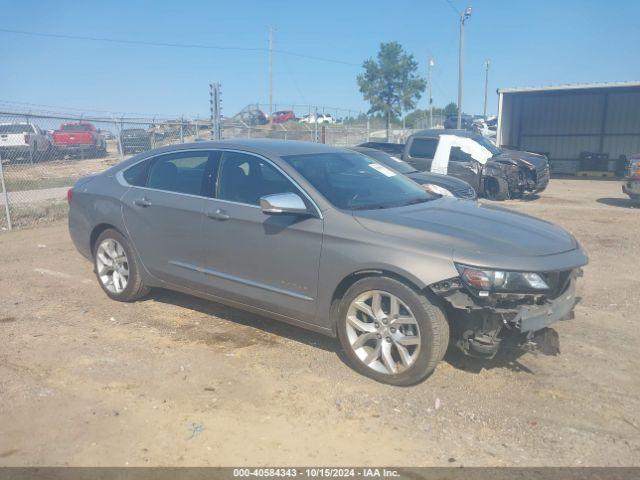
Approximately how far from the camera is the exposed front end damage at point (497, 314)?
11.8ft

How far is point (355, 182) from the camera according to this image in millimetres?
4719

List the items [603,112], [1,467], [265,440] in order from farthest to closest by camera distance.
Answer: [603,112], [265,440], [1,467]

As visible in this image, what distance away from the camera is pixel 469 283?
3582mm

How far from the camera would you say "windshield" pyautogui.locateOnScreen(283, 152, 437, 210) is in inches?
173

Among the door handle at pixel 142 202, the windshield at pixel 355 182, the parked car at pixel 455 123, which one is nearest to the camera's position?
the windshield at pixel 355 182

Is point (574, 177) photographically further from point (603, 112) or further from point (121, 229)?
point (121, 229)

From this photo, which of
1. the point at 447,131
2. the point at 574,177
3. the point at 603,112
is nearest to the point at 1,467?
the point at 447,131

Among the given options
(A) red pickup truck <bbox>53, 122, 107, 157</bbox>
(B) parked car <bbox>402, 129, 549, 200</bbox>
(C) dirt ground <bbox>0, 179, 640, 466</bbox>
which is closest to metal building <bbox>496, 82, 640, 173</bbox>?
(B) parked car <bbox>402, 129, 549, 200</bbox>

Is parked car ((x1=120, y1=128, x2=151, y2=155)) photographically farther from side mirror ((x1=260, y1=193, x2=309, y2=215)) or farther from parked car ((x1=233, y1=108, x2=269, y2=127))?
parked car ((x1=233, y1=108, x2=269, y2=127))

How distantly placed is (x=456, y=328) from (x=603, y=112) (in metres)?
24.4

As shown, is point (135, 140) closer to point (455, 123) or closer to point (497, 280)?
point (497, 280)

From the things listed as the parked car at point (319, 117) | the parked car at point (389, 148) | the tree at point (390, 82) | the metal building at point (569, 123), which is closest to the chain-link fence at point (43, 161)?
the parked car at point (389, 148)

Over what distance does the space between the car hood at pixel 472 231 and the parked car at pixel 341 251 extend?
0.5 inches

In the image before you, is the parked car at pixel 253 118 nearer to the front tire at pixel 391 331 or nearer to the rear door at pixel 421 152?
the rear door at pixel 421 152
